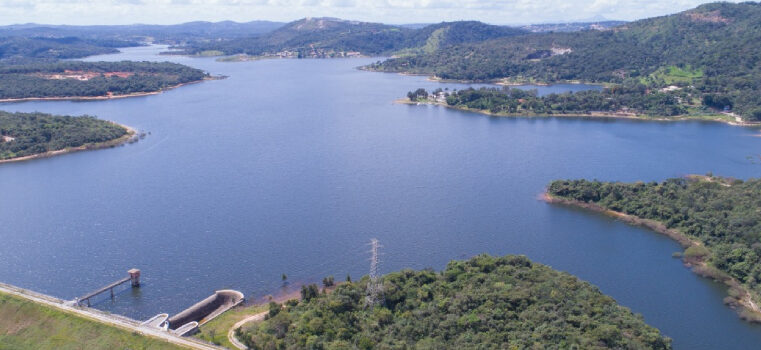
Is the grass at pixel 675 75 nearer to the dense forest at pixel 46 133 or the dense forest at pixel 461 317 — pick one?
the dense forest at pixel 461 317

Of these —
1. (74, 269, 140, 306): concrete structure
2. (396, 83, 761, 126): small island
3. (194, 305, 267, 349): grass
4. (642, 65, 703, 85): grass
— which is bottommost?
(194, 305, 267, 349): grass

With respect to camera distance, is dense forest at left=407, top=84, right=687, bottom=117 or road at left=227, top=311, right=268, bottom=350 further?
dense forest at left=407, top=84, right=687, bottom=117

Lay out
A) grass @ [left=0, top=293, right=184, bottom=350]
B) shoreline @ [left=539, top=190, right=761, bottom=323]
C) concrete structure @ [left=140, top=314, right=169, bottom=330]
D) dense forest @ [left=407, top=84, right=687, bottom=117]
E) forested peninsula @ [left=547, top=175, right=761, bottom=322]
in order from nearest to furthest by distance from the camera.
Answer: grass @ [left=0, top=293, right=184, bottom=350]
concrete structure @ [left=140, top=314, right=169, bottom=330]
shoreline @ [left=539, top=190, right=761, bottom=323]
forested peninsula @ [left=547, top=175, right=761, bottom=322]
dense forest @ [left=407, top=84, right=687, bottom=117]

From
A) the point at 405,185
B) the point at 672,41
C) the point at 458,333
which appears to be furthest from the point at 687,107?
the point at 458,333

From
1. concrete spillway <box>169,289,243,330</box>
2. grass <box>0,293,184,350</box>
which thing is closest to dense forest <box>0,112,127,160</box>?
grass <box>0,293,184,350</box>

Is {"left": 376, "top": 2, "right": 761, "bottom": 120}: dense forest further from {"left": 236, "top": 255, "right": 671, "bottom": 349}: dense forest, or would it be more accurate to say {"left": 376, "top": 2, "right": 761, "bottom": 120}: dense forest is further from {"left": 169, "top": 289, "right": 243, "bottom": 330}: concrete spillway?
{"left": 169, "top": 289, "right": 243, "bottom": 330}: concrete spillway

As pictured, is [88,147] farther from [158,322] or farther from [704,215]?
[704,215]
